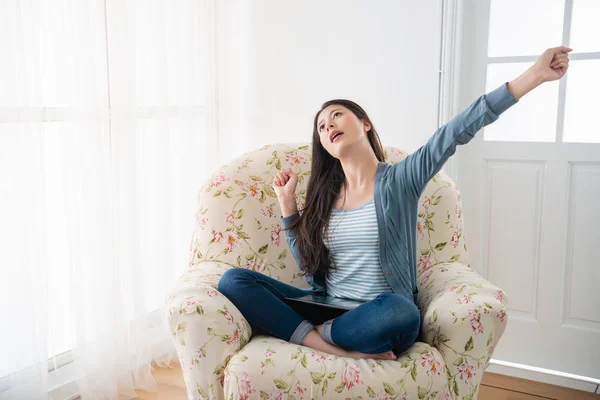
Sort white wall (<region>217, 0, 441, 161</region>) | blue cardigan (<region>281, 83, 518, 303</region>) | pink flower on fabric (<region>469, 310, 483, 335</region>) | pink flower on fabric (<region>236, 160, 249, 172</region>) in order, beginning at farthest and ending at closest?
white wall (<region>217, 0, 441, 161</region>), pink flower on fabric (<region>236, 160, 249, 172</region>), blue cardigan (<region>281, 83, 518, 303</region>), pink flower on fabric (<region>469, 310, 483, 335</region>)

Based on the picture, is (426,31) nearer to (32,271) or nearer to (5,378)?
(32,271)

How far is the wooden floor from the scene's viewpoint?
2.30 meters

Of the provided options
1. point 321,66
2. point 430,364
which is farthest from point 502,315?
point 321,66

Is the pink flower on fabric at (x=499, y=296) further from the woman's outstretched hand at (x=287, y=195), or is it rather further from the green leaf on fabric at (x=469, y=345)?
the woman's outstretched hand at (x=287, y=195)

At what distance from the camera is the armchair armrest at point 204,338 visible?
151cm

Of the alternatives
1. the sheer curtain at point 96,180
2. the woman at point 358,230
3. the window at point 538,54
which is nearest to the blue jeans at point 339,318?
the woman at point 358,230

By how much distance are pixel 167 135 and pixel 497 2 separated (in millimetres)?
1386

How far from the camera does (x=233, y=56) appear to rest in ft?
9.80

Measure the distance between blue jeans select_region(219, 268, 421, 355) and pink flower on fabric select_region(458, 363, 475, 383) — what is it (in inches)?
5.1

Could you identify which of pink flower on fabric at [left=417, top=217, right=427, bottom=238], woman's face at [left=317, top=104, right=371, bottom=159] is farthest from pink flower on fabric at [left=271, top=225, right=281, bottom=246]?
pink flower on fabric at [left=417, top=217, right=427, bottom=238]

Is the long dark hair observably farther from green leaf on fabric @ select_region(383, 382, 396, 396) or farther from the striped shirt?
green leaf on fabric @ select_region(383, 382, 396, 396)

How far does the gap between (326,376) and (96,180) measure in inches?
45.8

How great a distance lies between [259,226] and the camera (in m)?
1.99

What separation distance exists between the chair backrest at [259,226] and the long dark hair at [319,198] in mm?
161
